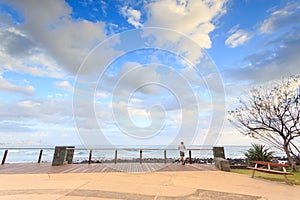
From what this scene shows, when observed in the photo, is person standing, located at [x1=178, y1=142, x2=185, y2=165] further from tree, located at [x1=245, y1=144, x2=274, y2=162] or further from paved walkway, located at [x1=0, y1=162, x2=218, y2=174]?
tree, located at [x1=245, y1=144, x2=274, y2=162]

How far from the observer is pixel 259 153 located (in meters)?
10.7

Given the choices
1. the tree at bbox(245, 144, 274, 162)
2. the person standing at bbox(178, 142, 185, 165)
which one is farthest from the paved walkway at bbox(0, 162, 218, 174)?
the tree at bbox(245, 144, 274, 162)

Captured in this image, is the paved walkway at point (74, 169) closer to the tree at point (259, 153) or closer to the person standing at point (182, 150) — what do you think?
the person standing at point (182, 150)

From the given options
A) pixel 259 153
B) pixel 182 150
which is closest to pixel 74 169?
pixel 182 150

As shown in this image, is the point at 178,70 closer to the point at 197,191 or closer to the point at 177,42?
the point at 177,42

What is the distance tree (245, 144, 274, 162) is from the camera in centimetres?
1059

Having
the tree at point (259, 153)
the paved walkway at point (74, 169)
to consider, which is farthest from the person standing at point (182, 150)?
the tree at point (259, 153)

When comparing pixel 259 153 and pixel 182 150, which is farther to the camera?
pixel 259 153

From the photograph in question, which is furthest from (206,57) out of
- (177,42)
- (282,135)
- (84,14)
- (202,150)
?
(84,14)

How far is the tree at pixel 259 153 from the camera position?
34.7 feet

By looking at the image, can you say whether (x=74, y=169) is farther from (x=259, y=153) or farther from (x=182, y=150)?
(x=259, y=153)

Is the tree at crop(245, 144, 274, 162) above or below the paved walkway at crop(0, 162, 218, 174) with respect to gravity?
above

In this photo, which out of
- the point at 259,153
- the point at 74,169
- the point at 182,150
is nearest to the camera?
the point at 74,169

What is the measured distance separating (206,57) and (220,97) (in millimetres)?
3376
